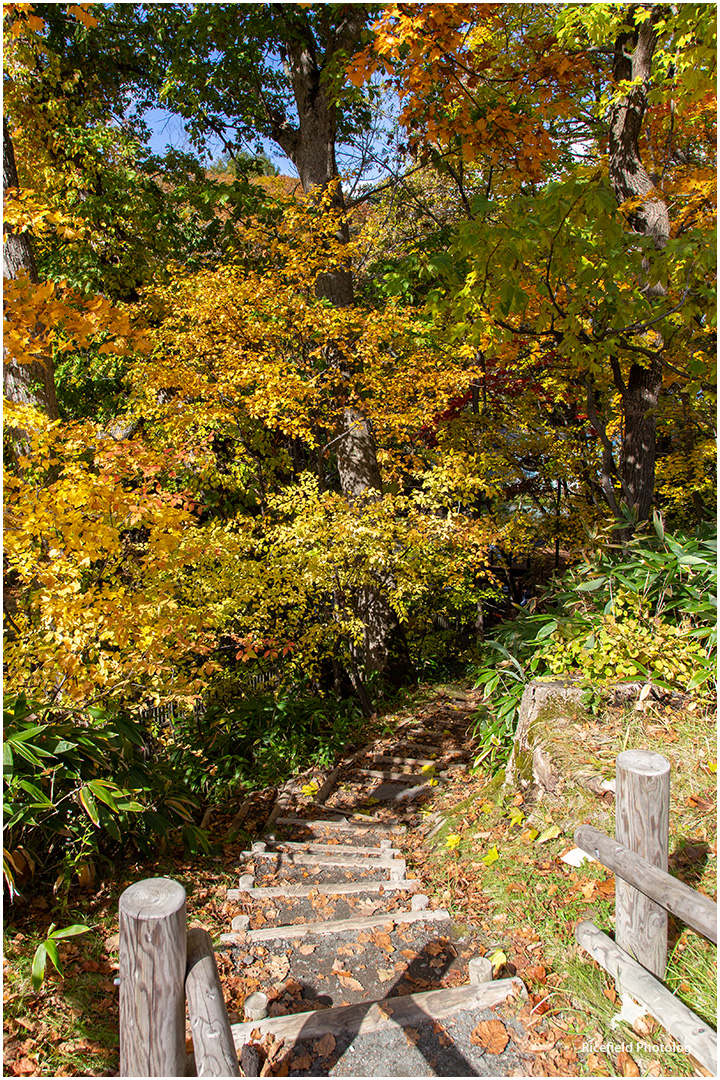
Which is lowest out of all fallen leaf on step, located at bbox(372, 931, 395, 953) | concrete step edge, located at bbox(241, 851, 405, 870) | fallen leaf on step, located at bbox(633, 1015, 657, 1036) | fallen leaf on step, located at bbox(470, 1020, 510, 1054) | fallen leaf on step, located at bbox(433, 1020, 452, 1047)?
concrete step edge, located at bbox(241, 851, 405, 870)

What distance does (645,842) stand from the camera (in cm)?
238

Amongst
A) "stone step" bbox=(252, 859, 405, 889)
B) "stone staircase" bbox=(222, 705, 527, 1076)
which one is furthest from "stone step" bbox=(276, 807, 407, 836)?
"stone step" bbox=(252, 859, 405, 889)

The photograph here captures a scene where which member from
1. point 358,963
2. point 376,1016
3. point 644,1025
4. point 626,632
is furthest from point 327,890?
point 626,632

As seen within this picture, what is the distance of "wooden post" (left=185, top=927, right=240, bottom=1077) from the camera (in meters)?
1.71

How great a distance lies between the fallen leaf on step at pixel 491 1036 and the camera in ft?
7.47

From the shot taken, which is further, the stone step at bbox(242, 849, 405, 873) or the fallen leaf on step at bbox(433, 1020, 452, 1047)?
the stone step at bbox(242, 849, 405, 873)

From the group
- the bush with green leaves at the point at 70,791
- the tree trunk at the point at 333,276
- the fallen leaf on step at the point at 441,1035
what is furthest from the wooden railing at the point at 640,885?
the tree trunk at the point at 333,276

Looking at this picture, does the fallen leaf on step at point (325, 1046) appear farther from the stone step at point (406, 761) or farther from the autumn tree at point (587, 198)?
the stone step at point (406, 761)

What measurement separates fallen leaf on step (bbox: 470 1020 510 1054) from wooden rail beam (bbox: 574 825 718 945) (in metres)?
0.71

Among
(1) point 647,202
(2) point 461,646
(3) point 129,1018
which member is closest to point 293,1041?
(3) point 129,1018

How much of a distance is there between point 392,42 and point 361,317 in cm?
331

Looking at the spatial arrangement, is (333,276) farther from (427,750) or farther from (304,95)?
(427,750)

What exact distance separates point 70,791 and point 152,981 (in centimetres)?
171

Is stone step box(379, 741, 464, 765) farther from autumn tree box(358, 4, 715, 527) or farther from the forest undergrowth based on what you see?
autumn tree box(358, 4, 715, 527)
